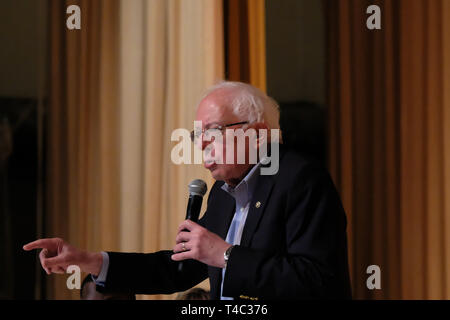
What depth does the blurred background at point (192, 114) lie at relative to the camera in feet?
9.56

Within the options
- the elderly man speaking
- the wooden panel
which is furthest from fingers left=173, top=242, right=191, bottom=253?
the wooden panel

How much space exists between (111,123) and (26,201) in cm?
57

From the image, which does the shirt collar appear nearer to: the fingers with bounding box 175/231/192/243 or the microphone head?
the microphone head

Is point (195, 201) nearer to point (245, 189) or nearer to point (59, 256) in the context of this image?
point (245, 189)

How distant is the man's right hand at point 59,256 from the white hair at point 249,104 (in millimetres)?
559

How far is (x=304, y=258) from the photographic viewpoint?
4.69ft

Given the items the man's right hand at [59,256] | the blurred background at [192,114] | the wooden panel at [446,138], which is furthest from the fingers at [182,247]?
the wooden panel at [446,138]

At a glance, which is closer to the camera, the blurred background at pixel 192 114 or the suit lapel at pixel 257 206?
the suit lapel at pixel 257 206

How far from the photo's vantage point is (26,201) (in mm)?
2934

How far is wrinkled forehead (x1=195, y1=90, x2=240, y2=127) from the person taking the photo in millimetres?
1614

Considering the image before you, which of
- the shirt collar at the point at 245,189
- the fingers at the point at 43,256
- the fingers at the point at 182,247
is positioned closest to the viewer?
the fingers at the point at 182,247

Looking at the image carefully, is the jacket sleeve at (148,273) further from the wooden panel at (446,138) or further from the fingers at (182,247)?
the wooden panel at (446,138)
